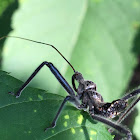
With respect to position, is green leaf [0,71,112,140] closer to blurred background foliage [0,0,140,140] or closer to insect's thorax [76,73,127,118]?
insect's thorax [76,73,127,118]

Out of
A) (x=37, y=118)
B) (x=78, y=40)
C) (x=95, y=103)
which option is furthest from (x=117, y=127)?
(x=78, y=40)

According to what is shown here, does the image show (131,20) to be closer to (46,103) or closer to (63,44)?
(63,44)

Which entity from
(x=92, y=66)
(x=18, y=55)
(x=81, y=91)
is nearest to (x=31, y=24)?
(x=18, y=55)

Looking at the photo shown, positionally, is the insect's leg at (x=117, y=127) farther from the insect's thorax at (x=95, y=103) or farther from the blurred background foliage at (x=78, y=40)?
the blurred background foliage at (x=78, y=40)

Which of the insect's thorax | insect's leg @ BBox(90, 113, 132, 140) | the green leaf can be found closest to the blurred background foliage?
the insect's thorax

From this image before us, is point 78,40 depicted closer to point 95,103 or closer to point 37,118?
point 95,103

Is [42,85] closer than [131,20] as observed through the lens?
Yes
